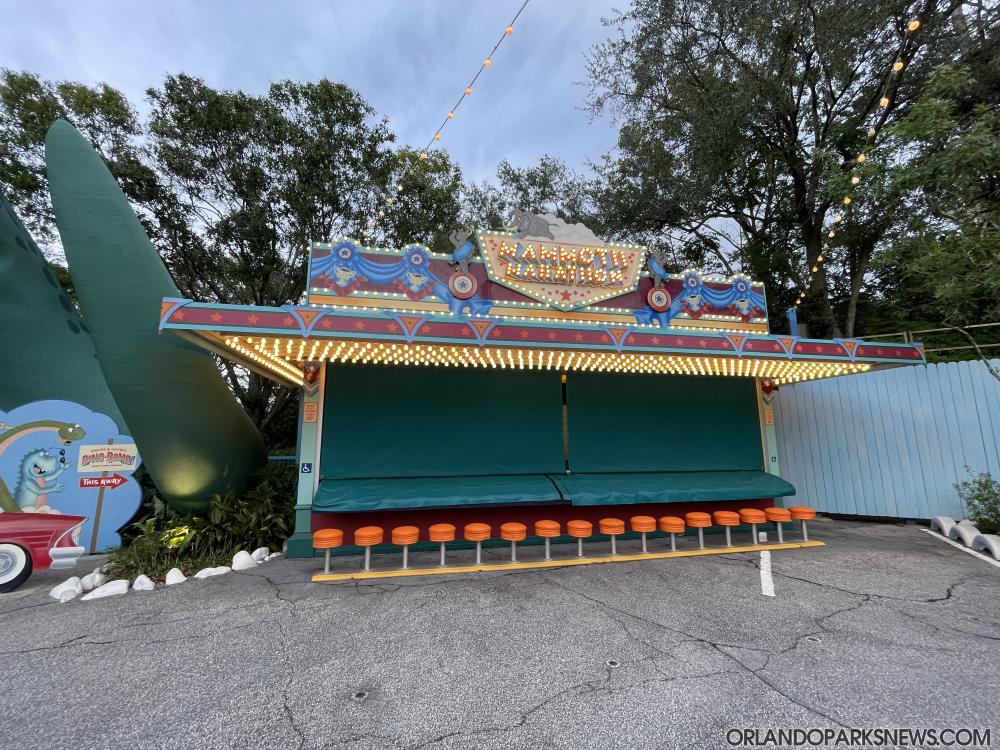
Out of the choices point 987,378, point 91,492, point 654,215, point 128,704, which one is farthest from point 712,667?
point 654,215

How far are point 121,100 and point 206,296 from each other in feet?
22.8

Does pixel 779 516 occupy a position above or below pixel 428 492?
below

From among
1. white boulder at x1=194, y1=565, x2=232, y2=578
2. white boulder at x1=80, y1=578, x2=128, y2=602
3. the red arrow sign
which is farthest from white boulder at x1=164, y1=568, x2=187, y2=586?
the red arrow sign

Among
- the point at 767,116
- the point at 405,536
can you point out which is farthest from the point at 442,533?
the point at 767,116

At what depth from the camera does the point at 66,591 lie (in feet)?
18.7

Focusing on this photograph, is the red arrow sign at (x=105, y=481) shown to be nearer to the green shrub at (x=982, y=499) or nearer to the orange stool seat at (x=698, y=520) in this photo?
the orange stool seat at (x=698, y=520)

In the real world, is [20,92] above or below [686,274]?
above

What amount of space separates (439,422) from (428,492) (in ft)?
4.89

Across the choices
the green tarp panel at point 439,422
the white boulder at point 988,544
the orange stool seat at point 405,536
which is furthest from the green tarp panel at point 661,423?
the orange stool seat at point 405,536

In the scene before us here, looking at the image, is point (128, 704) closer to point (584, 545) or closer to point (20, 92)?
point (584, 545)

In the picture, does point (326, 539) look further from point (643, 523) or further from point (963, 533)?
point (963, 533)

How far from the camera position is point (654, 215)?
19.6 meters

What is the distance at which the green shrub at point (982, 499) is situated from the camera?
7.82 m

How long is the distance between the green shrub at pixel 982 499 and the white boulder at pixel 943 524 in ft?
1.14
